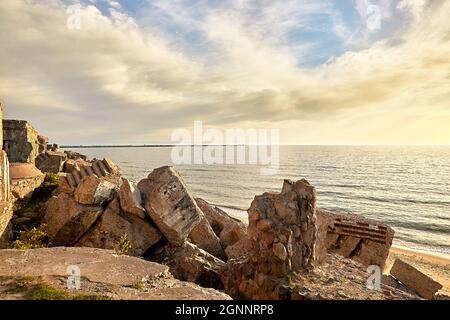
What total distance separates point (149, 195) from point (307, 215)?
5.66m

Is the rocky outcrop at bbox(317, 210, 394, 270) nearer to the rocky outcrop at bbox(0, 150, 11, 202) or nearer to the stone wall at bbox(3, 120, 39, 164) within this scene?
the rocky outcrop at bbox(0, 150, 11, 202)

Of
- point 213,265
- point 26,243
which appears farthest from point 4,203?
point 213,265

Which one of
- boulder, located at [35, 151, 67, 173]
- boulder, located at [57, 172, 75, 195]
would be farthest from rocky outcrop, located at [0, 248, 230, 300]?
boulder, located at [35, 151, 67, 173]

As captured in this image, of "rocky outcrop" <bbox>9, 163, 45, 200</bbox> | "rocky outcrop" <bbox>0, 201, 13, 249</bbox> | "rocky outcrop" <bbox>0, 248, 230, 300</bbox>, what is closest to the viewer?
"rocky outcrop" <bbox>0, 248, 230, 300</bbox>

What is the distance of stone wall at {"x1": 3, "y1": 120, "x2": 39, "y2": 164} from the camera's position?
1895 cm

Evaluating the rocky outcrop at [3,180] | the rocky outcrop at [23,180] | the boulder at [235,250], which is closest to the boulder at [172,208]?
the boulder at [235,250]

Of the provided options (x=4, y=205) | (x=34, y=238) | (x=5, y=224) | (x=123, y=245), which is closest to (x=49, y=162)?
(x=4, y=205)

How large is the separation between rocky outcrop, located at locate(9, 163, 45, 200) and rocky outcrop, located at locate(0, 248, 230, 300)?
6.92 meters

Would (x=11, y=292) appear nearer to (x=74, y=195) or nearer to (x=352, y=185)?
(x=74, y=195)

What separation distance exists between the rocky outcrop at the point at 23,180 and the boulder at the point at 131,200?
5.30 metres

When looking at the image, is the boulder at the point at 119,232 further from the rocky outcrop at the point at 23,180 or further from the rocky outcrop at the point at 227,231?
the rocky outcrop at the point at 23,180

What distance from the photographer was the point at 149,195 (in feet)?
37.5

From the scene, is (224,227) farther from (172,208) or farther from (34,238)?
(34,238)
